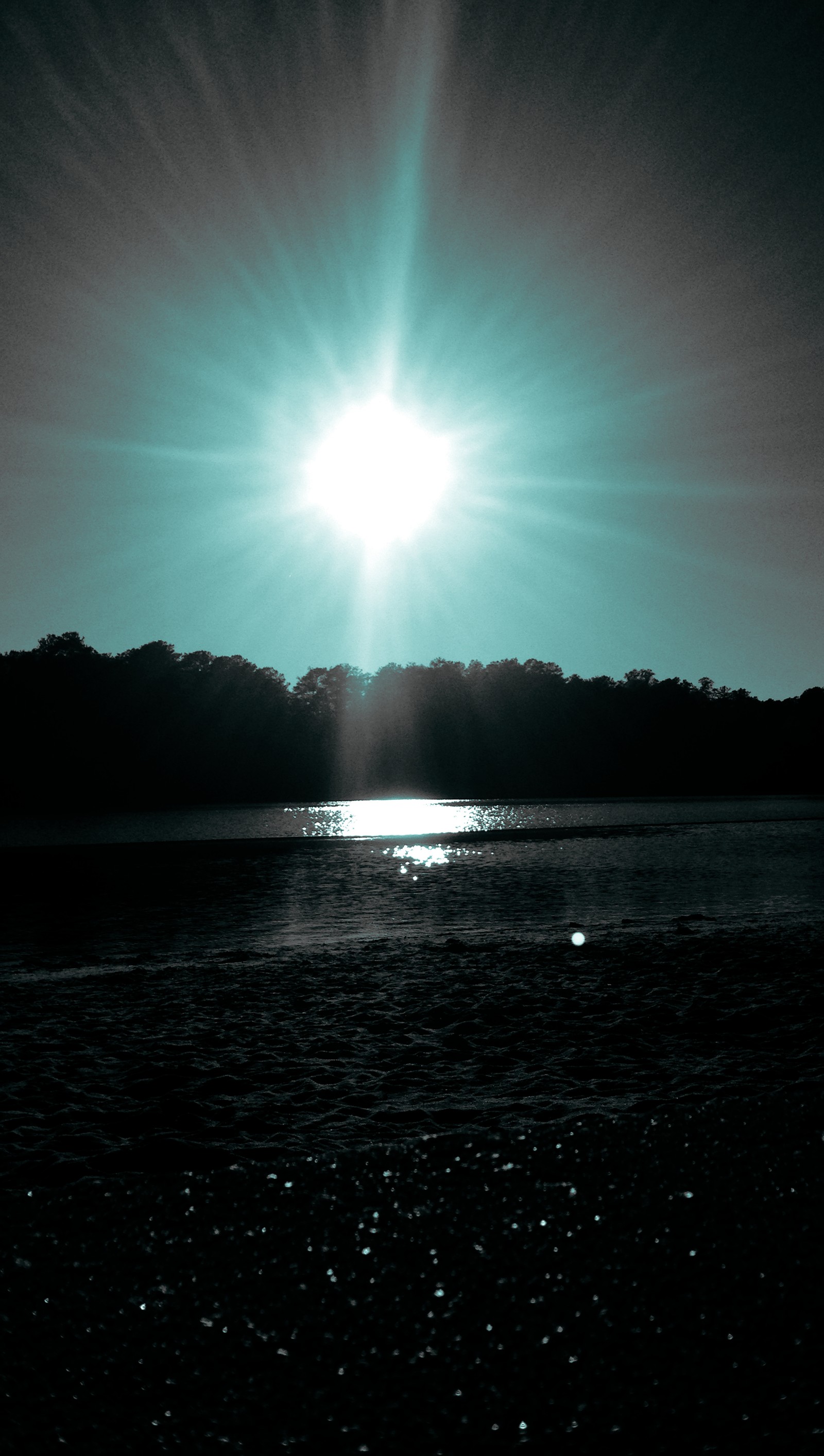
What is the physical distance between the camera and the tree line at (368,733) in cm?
10538

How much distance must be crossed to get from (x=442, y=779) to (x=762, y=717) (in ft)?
176

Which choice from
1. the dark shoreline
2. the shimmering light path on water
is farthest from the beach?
the shimmering light path on water

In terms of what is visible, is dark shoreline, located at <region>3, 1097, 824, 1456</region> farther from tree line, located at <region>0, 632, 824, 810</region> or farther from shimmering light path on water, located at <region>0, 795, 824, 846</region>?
tree line, located at <region>0, 632, 824, 810</region>

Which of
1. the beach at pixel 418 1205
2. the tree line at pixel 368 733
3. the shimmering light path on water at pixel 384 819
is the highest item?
the tree line at pixel 368 733

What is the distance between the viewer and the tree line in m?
105

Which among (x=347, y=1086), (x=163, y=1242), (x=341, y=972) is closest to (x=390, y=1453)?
(x=163, y=1242)

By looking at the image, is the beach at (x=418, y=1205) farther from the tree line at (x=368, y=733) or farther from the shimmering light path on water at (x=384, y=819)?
the tree line at (x=368, y=733)

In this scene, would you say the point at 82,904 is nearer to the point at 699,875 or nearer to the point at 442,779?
the point at 699,875

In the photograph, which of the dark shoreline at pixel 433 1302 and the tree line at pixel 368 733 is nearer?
the dark shoreline at pixel 433 1302

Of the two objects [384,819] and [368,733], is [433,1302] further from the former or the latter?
[368,733]

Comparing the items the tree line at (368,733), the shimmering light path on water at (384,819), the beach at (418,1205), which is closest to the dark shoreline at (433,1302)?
the beach at (418,1205)

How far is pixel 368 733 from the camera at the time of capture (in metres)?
133

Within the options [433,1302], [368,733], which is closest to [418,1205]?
[433,1302]

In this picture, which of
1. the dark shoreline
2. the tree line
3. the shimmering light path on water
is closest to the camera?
the dark shoreline
